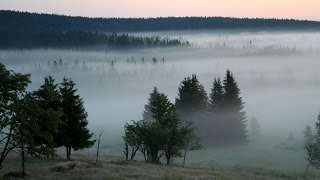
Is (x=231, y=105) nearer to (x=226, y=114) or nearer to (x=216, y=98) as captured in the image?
(x=226, y=114)

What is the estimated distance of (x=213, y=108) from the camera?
9019cm

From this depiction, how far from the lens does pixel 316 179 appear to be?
193ft

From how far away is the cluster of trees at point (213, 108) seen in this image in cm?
8919

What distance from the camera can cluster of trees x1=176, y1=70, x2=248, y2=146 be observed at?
8919 cm

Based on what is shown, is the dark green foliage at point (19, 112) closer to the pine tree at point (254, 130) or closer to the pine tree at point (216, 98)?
the pine tree at point (216, 98)

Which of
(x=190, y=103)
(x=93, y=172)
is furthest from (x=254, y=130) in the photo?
(x=93, y=172)

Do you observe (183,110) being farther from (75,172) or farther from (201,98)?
(75,172)

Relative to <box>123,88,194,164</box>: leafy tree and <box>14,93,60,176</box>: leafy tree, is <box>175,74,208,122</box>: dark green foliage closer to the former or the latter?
<box>123,88,194,164</box>: leafy tree

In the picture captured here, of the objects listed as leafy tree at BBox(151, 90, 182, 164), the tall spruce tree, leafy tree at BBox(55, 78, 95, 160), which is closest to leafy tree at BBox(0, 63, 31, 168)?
leafy tree at BBox(55, 78, 95, 160)

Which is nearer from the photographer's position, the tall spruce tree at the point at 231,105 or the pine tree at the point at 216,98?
the tall spruce tree at the point at 231,105

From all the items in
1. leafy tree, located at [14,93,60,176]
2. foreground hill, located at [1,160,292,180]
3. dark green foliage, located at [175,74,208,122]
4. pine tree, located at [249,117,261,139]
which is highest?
dark green foliage, located at [175,74,208,122]

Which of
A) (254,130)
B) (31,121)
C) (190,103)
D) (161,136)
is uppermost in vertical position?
(190,103)

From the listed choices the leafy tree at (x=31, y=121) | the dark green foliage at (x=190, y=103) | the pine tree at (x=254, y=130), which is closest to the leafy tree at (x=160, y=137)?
the leafy tree at (x=31, y=121)

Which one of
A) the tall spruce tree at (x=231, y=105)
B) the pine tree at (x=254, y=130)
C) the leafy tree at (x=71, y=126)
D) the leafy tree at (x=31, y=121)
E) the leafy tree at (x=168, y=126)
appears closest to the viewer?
the leafy tree at (x=31, y=121)
